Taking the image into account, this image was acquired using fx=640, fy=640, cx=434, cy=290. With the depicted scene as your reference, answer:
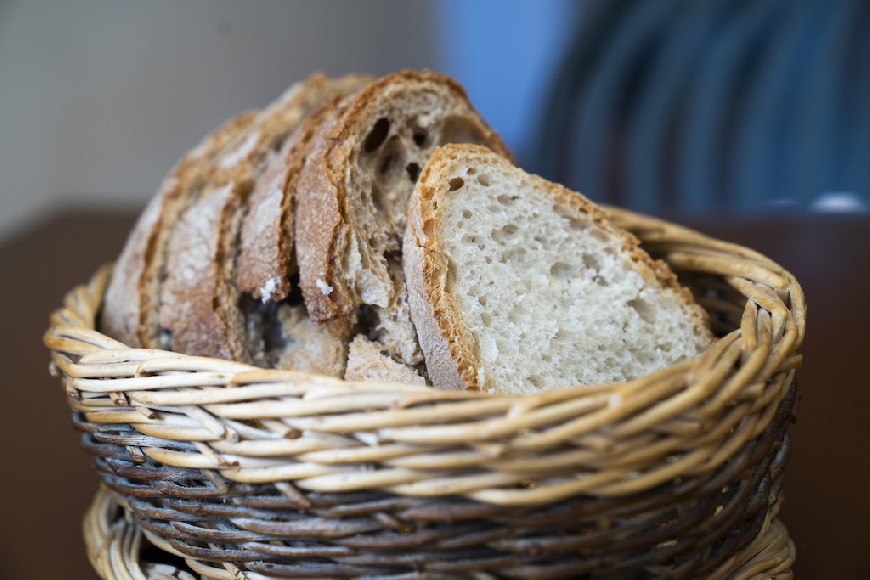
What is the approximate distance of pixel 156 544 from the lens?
3.45ft

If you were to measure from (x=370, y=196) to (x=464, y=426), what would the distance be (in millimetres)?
596

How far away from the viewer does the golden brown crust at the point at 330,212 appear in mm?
1098

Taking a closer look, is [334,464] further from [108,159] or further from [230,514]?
[108,159]

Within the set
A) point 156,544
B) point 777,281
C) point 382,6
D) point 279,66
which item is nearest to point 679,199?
point 382,6

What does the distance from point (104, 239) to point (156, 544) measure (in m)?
2.12

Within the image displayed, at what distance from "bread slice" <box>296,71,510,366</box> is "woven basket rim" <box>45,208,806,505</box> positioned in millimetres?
318

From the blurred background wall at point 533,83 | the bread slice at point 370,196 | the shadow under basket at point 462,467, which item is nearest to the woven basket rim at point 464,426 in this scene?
the shadow under basket at point 462,467

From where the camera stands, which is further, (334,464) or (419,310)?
(419,310)

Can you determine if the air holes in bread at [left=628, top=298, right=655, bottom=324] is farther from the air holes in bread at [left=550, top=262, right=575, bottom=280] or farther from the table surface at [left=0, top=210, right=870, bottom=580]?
the table surface at [left=0, top=210, right=870, bottom=580]

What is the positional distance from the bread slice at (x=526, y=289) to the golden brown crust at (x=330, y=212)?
0.40 ft

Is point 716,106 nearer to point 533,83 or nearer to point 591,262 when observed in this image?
point 533,83

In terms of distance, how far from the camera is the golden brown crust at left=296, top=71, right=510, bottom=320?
1098 mm

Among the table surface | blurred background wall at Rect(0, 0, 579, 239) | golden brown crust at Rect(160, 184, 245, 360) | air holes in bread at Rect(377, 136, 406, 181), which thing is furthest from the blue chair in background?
golden brown crust at Rect(160, 184, 245, 360)

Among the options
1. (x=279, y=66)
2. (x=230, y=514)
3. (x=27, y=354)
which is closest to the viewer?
(x=230, y=514)
